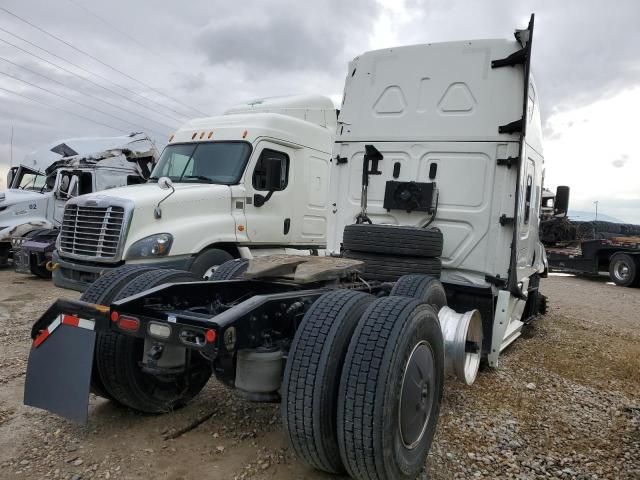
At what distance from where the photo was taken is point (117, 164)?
1260cm

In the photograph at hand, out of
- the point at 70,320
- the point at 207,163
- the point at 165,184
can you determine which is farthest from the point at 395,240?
the point at 207,163

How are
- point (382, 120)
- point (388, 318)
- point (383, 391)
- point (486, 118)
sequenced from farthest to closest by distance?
point (382, 120), point (486, 118), point (388, 318), point (383, 391)

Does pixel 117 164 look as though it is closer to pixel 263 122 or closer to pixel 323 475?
pixel 263 122

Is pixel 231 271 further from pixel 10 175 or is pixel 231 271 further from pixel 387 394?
pixel 10 175

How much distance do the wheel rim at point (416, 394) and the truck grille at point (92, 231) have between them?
416cm

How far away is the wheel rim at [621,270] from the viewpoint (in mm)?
13664

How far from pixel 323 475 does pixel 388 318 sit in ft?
3.26

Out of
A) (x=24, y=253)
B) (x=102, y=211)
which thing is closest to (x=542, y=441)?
(x=102, y=211)

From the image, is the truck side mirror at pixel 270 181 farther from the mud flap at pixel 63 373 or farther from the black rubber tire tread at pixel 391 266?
the mud flap at pixel 63 373

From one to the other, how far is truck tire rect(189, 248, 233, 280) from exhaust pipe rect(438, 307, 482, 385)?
3.21 m

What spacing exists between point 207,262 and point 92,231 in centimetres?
143

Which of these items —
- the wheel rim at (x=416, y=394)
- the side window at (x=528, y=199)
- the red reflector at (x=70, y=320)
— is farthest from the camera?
the side window at (x=528, y=199)

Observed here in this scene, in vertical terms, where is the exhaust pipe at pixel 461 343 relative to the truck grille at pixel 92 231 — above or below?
below

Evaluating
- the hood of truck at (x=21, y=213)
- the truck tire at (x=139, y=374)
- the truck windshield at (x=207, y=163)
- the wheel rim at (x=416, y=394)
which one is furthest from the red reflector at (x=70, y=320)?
the hood of truck at (x=21, y=213)
